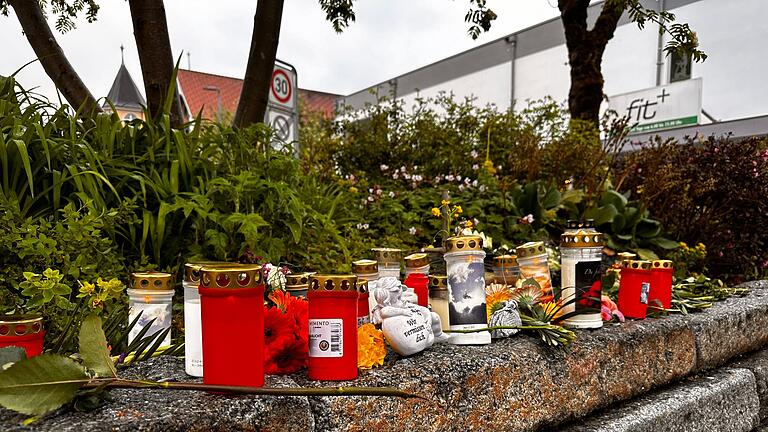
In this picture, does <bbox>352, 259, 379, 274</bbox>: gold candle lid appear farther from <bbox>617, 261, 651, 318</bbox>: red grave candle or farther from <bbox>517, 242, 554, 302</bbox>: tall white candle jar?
<bbox>617, 261, 651, 318</bbox>: red grave candle

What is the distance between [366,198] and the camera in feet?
14.9

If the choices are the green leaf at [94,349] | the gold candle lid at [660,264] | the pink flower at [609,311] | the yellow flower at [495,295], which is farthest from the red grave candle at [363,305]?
the gold candle lid at [660,264]

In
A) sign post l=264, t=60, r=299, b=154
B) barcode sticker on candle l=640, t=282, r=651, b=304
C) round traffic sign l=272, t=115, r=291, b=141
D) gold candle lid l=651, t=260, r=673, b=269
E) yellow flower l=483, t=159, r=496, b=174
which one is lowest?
barcode sticker on candle l=640, t=282, r=651, b=304

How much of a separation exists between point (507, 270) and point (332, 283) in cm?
105

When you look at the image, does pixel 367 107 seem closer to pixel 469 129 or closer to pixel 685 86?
pixel 469 129

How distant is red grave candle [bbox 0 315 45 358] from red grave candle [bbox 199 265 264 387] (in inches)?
13.8

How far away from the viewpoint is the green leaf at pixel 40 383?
1009 mm

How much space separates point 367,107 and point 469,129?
149 cm

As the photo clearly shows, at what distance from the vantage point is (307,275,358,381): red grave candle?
4.41ft

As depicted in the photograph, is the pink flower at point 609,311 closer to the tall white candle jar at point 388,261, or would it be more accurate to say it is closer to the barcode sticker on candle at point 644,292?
the barcode sticker on candle at point 644,292

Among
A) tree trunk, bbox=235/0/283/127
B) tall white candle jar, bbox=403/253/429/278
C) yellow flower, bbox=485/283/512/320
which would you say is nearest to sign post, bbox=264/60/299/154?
tree trunk, bbox=235/0/283/127

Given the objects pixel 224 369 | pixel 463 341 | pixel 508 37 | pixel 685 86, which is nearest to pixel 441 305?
pixel 463 341

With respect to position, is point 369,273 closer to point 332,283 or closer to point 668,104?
point 332,283

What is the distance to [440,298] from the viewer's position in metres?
1.86
